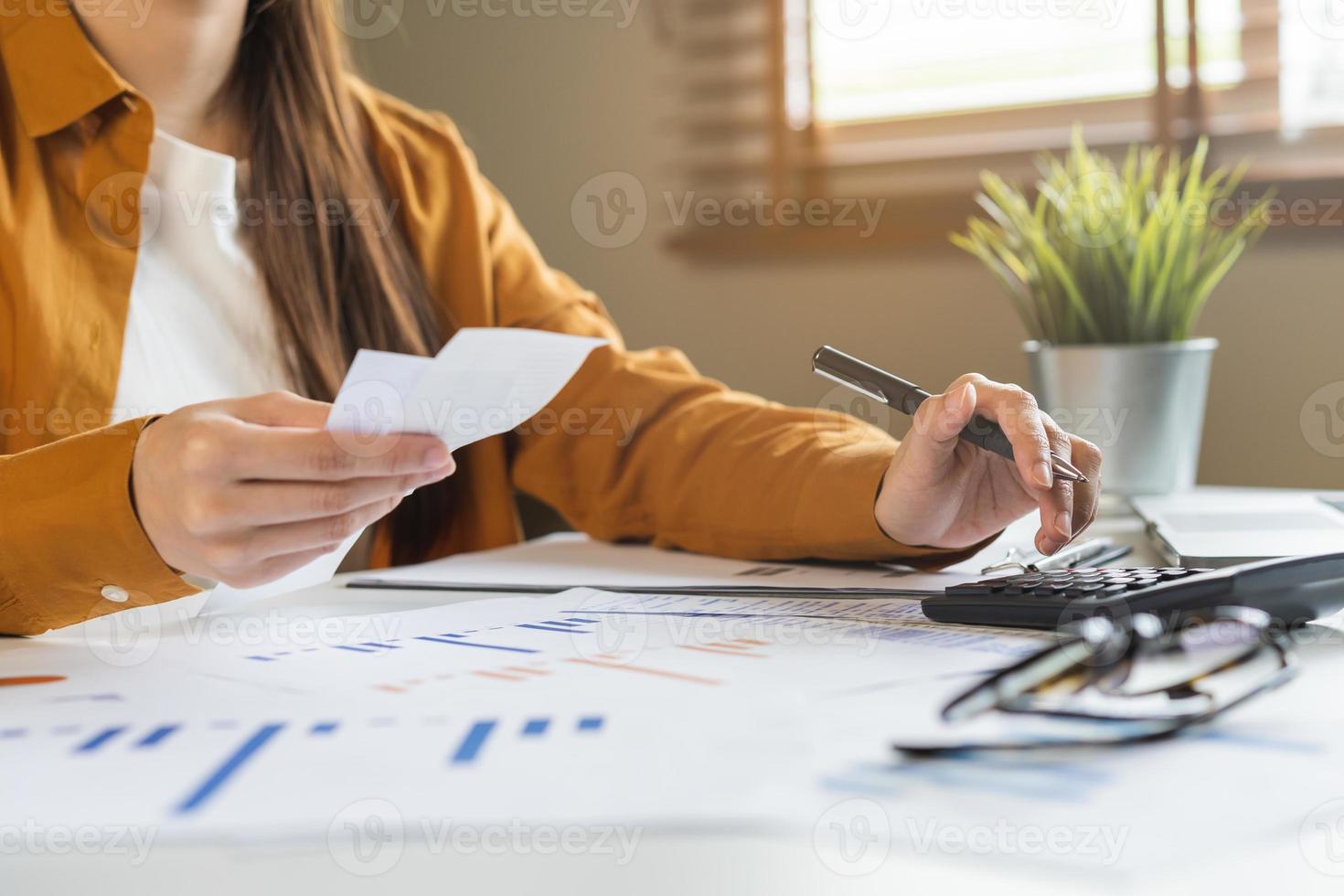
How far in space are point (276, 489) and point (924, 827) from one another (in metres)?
0.31

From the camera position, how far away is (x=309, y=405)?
1.64ft

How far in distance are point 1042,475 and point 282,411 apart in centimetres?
36

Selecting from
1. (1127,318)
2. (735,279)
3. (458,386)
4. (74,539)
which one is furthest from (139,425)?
(735,279)

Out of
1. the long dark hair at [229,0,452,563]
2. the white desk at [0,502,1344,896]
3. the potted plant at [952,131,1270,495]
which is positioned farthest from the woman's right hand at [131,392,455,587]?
the potted plant at [952,131,1270,495]

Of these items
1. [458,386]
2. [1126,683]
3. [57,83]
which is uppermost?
[57,83]

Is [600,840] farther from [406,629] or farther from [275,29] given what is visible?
[275,29]

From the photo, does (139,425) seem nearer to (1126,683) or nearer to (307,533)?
(307,533)

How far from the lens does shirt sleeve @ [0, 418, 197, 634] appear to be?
0.52 meters

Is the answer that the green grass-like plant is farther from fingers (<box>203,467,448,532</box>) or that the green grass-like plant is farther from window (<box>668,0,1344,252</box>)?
fingers (<box>203,467,448,532</box>)

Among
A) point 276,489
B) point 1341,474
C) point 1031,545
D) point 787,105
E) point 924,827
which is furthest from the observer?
point 787,105

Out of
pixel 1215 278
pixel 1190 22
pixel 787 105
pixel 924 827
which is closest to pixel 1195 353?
pixel 1215 278

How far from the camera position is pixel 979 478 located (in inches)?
25.9

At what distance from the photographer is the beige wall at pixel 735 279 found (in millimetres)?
1233

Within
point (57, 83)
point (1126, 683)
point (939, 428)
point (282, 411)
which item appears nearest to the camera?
point (1126, 683)
